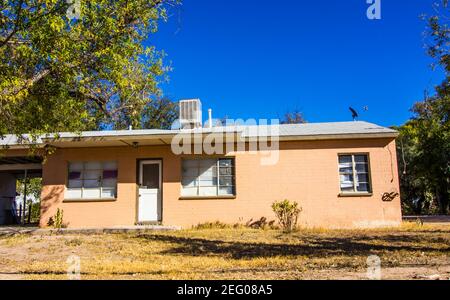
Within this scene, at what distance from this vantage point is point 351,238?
11.0 meters

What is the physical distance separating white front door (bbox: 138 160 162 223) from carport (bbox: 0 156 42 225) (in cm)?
454

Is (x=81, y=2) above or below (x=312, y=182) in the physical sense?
above

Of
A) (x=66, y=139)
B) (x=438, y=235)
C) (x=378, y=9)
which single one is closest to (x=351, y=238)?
(x=438, y=235)

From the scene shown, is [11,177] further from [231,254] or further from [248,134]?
[231,254]

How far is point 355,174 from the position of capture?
14445mm

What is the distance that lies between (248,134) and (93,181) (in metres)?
5.94

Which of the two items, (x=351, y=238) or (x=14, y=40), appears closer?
(x=14, y=40)

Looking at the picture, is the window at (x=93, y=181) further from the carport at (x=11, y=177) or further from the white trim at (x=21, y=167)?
the carport at (x=11, y=177)

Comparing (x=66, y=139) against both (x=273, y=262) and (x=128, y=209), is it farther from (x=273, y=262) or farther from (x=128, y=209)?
(x=273, y=262)

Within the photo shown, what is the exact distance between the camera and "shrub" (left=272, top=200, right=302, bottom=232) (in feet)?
45.2

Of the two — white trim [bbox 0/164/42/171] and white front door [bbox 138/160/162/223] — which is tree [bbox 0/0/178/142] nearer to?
white front door [bbox 138/160/162/223]

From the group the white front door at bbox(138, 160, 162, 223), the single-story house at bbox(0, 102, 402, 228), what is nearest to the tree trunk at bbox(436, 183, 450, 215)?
the single-story house at bbox(0, 102, 402, 228)

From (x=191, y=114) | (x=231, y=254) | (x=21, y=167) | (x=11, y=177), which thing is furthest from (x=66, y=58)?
(x=11, y=177)
